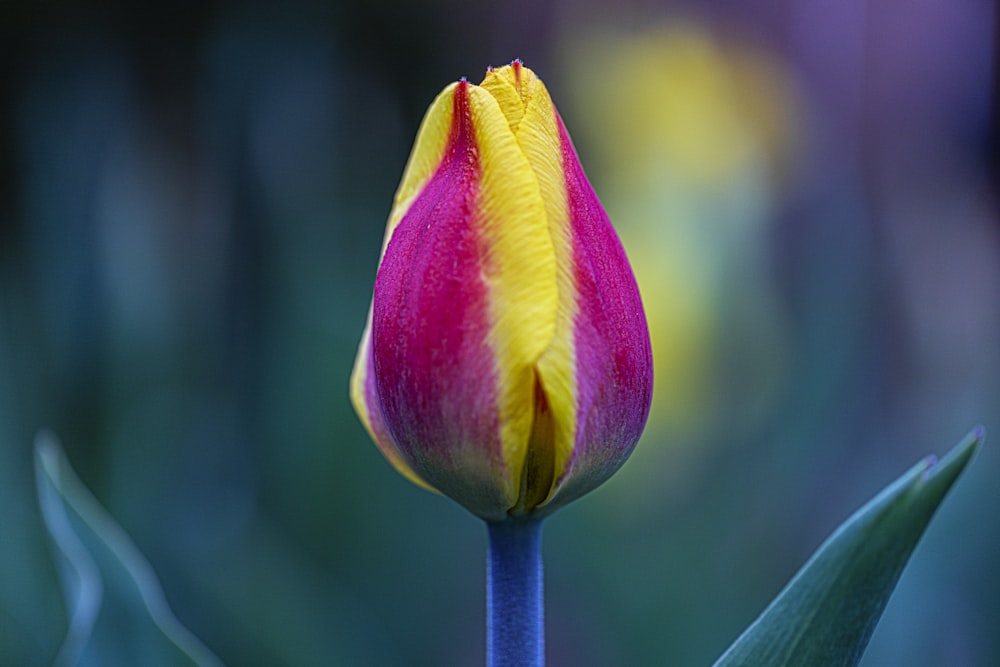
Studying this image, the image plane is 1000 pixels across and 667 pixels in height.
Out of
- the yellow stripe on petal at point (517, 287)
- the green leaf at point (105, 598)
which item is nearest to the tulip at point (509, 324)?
the yellow stripe on petal at point (517, 287)

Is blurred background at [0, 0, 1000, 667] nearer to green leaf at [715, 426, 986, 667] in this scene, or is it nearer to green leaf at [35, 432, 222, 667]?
green leaf at [35, 432, 222, 667]

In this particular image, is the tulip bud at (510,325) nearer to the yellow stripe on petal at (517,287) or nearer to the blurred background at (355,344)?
the yellow stripe on petal at (517,287)

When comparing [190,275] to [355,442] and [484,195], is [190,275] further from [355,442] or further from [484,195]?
[484,195]

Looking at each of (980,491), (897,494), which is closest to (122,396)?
(980,491)

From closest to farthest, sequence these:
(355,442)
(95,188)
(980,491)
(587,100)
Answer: (980,491) < (355,442) < (95,188) < (587,100)

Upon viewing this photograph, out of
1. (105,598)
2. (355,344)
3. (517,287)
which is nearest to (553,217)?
(517,287)

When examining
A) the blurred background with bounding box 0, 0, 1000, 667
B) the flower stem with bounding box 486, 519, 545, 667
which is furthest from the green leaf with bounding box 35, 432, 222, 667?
the flower stem with bounding box 486, 519, 545, 667

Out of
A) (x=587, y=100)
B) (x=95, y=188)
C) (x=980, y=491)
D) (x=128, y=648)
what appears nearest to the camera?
(x=128, y=648)
